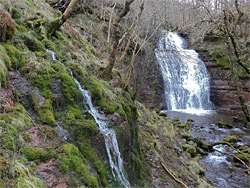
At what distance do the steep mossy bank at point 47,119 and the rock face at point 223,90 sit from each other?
19.4 meters

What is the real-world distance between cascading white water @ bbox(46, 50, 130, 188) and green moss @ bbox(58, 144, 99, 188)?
783mm

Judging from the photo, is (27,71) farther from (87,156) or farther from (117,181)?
(117,181)

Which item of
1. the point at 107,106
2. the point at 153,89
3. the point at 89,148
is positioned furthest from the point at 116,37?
the point at 153,89

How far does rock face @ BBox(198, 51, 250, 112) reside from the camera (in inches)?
877

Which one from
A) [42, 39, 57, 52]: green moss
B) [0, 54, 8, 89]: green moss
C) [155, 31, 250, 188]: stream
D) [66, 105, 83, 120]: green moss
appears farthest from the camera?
[155, 31, 250, 188]: stream

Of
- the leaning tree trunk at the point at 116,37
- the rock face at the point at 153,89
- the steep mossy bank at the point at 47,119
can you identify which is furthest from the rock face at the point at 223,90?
the leaning tree trunk at the point at 116,37

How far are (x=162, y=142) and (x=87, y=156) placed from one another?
622cm

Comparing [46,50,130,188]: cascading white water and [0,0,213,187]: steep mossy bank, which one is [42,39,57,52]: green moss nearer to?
[0,0,213,187]: steep mossy bank

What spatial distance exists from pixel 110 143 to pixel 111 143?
0.04 metres

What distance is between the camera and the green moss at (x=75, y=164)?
3029 millimetres

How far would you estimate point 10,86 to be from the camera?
3.51 m

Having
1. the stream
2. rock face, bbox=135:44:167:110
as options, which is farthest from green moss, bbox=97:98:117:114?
rock face, bbox=135:44:167:110

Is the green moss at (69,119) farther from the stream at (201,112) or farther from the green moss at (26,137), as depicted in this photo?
the stream at (201,112)

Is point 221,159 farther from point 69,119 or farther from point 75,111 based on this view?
point 69,119
